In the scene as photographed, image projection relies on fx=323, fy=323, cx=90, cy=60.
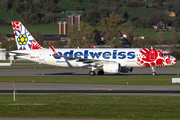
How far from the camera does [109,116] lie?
17.8m

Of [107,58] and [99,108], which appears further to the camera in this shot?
[107,58]

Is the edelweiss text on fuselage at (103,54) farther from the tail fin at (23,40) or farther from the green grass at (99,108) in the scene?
the green grass at (99,108)

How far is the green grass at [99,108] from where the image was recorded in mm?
17906

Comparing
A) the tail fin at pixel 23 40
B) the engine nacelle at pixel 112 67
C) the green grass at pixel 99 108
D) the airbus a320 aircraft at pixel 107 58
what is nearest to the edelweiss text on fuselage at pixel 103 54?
the airbus a320 aircraft at pixel 107 58

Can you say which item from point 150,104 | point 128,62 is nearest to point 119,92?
point 150,104

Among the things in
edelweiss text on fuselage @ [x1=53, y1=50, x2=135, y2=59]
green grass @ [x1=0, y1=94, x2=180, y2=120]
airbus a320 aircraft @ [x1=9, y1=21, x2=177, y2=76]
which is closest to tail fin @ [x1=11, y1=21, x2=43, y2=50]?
airbus a320 aircraft @ [x1=9, y1=21, x2=177, y2=76]

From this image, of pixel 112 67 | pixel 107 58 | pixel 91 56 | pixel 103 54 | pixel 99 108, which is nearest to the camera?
pixel 99 108

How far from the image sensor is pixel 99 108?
1997cm

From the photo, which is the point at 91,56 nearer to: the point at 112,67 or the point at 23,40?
the point at 112,67

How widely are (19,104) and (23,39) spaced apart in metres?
29.7

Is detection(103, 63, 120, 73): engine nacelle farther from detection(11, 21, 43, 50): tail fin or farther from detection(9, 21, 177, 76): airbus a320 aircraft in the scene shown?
detection(11, 21, 43, 50): tail fin

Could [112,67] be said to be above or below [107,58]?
below

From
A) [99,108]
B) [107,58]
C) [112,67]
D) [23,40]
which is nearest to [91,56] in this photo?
[107,58]

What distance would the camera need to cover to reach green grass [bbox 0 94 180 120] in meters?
17.9
